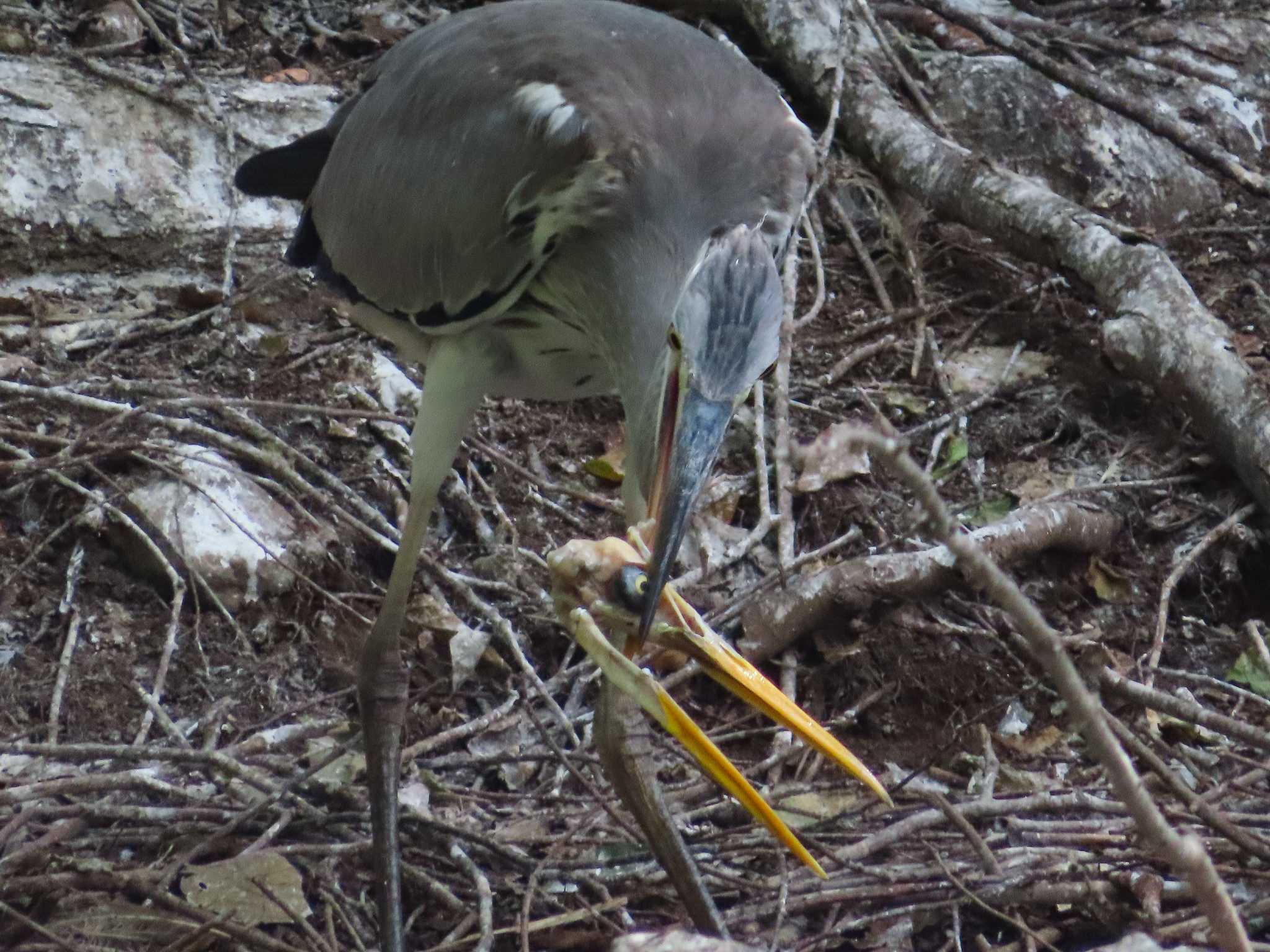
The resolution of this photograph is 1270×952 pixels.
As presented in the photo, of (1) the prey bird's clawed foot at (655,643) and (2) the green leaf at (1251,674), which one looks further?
(2) the green leaf at (1251,674)

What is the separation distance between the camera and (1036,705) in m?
3.36

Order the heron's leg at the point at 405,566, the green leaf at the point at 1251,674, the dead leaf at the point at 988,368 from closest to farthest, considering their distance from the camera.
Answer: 1. the heron's leg at the point at 405,566
2. the green leaf at the point at 1251,674
3. the dead leaf at the point at 988,368

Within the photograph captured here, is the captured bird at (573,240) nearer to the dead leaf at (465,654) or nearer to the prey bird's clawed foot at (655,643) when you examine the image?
the prey bird's clawed foot at (655,643)

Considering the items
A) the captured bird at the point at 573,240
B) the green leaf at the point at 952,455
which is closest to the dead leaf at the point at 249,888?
the captured bird at the point at 573,240

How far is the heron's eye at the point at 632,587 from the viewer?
6.70ft

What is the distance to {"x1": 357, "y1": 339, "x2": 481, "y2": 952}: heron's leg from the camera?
2.93 metres

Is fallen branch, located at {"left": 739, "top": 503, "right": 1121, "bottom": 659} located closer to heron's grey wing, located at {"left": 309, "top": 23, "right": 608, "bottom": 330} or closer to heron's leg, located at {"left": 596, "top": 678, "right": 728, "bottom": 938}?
heron's leg, located at {"left": 596, "top": 678, "right": 728, "bottom": 938}

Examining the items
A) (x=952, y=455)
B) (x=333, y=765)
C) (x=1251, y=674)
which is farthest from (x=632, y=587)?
(x=952, y=455)

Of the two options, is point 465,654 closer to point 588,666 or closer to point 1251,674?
point 588,666

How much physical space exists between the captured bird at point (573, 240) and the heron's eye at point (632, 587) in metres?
0.04

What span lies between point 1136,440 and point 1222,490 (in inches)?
12.4

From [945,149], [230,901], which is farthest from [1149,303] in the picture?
[230,901]

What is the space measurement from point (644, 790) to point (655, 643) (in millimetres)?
761

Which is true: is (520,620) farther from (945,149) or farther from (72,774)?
(945,149)
